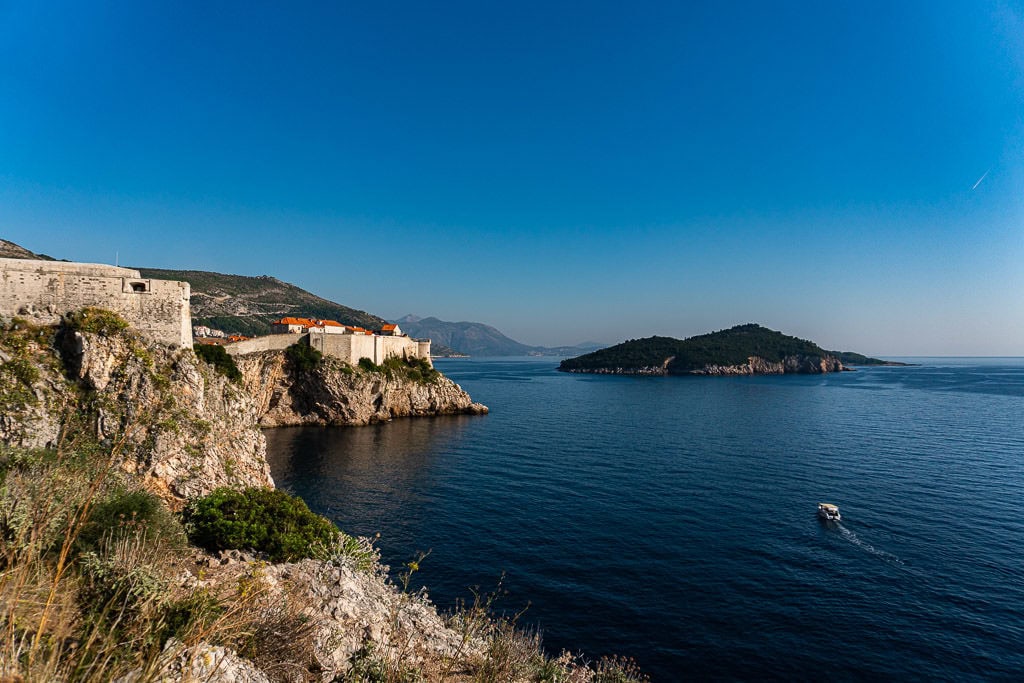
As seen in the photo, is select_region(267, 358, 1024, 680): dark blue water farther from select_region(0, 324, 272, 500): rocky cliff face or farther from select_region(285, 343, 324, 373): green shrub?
select_region(285, 343, 324, 373): green shrub

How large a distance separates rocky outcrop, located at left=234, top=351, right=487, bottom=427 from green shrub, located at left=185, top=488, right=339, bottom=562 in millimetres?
40825

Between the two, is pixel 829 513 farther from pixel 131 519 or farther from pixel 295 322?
pixel 295 322

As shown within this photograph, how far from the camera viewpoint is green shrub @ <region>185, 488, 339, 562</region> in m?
16.0

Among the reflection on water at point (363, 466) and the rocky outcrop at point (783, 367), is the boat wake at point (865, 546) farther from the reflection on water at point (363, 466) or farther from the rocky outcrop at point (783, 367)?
the rocky outcrop at point (783, 367)

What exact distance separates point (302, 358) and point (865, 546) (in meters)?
57.5

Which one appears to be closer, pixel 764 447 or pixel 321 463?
pixel 321 463

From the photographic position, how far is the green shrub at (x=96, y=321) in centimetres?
2562

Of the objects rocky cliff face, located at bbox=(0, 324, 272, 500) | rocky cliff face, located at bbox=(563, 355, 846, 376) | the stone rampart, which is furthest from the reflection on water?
rocky cliff face, located at bbox=(563, 355, 846, 376)

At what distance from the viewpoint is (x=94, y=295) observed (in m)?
27.7

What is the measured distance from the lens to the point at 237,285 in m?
196

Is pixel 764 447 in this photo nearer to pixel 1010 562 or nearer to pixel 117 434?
pixel 1010 562

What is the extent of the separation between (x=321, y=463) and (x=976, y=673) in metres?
40.4

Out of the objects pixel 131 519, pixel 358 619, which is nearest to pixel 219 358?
pixel 131 519

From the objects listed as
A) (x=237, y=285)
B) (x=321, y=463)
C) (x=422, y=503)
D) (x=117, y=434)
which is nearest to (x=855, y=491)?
(x=422, y=503)
